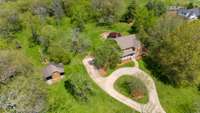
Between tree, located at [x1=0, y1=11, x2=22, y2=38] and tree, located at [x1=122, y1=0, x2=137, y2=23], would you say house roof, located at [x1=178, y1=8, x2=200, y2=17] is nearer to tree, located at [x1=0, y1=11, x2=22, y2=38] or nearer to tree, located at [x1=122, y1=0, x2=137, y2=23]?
tree, located at [x1=122, y1=0, x2=137, y2=23]

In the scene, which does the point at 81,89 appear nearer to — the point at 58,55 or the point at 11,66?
the point at 58,55

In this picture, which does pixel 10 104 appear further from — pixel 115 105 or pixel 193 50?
pixel 193 50

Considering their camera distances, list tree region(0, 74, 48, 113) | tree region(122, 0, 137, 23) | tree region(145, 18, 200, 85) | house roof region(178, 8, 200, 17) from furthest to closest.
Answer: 1. house roof region(178, 8, 200, 17)
2. tree region(122, 0, 137, 23)
3. tree region(145, 18, 200, 85)
4. tree region(0, 74, 48, 113)

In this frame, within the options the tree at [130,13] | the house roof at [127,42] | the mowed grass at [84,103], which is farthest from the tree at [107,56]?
the tree at [130,13]

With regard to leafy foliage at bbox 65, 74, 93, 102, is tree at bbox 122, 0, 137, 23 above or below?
above

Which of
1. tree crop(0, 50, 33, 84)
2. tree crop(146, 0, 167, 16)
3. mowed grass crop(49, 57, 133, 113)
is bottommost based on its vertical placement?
mowed grass crop(49, 57, 133, 113)

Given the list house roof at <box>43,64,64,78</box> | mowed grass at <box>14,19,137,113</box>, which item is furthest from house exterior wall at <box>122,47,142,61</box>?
house roof at <box>43,64,64,78</box>
